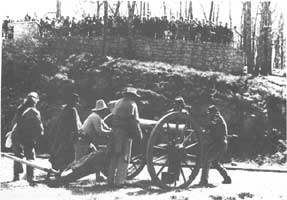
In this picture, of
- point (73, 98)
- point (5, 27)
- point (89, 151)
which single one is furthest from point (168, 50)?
point (5, 27)

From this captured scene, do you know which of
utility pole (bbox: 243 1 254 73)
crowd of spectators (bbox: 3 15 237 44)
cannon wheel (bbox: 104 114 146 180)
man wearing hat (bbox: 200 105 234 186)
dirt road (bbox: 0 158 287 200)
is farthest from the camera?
utility pole (bbox: 243 1 254 73)

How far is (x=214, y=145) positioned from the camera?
7.43m

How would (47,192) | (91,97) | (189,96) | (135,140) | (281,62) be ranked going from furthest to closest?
(281,62)
(189,96)
(91,97)
(135,140)
(47,192)

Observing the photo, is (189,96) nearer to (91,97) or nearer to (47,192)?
(91,97)

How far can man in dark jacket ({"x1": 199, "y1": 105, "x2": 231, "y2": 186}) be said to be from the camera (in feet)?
24.3

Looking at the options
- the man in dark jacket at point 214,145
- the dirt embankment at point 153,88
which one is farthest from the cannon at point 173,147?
the dirt embankment at point 153,88

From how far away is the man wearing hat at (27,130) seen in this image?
23.2 ft

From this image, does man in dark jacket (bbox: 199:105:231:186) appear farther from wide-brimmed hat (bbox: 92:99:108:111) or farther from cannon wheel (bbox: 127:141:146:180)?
wide-brimmed hat (bbox: 92:99:108:111)

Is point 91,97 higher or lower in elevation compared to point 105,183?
higher

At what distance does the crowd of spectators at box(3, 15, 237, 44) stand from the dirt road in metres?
2.23

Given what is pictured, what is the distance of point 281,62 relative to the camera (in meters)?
9.02

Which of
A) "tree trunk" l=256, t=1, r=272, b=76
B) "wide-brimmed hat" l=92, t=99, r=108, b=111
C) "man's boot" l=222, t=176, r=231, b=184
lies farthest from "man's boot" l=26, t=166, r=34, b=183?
"tree trunk" l=256, t=1, r=272, b=76

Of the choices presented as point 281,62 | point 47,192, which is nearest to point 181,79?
point 281,62

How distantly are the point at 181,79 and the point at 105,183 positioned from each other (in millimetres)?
2432
